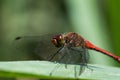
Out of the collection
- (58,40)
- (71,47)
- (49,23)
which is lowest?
(49,23)

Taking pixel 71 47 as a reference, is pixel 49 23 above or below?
below

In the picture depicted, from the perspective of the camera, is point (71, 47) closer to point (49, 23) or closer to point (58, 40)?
point (58, 40)

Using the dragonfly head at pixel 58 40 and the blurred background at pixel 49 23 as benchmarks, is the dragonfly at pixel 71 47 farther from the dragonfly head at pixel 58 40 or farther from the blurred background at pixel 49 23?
the blurred background at pixel 49 23

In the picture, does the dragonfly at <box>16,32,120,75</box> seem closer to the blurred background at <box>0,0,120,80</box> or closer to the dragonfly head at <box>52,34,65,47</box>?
the dragonfly head at <box>52,34,65,47</box>

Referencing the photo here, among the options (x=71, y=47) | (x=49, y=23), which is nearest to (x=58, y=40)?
(x=71, y=47)

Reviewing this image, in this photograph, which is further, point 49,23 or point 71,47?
point 49,23

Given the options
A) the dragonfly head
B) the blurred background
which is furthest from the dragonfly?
the blurred background
